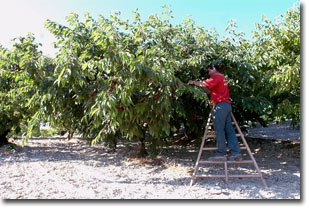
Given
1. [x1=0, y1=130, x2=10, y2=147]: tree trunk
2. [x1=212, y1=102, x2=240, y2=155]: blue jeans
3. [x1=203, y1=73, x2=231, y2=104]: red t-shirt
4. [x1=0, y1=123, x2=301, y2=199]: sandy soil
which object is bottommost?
[x1=0, y1=123, x2=301, y2=199]: sandy soil

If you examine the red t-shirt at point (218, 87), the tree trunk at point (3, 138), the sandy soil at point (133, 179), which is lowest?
the sandy soil at point (133, 179)

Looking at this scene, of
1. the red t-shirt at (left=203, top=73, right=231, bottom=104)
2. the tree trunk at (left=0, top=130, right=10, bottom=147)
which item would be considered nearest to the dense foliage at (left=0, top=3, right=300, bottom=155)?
the red t-shirt at (left=203, top=73, right=231, bottom=104)

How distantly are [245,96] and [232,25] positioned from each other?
5.59ft

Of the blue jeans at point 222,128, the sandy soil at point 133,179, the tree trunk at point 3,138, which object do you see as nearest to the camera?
the sandy soil at point 133,179

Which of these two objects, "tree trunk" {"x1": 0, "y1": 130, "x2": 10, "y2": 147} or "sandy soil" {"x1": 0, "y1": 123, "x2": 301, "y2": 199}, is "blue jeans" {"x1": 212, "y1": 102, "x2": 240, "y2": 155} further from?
"tree trunk" {"x1": 0, "y1": 130, "x2": 10, "y2": 147}

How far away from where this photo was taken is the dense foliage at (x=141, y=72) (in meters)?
3.61

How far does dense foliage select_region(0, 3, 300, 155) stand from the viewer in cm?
361

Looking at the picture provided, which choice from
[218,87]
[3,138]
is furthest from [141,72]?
[3,138]

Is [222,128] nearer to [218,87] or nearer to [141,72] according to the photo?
[218,87]

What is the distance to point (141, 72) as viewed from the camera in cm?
339

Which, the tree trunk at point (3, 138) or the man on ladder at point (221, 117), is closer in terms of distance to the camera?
the man on ladder at point (221, 117)

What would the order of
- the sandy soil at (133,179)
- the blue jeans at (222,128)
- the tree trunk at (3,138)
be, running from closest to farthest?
the sandy soil at (133,179)
the blue jeans at (222,128)
the tree trunk at (3,138)

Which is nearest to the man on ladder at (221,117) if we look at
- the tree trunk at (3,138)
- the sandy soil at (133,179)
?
the sandy soil at (133,179)

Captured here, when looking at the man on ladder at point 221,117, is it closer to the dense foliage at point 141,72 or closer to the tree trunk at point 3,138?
the dense foliage at point 141,72
